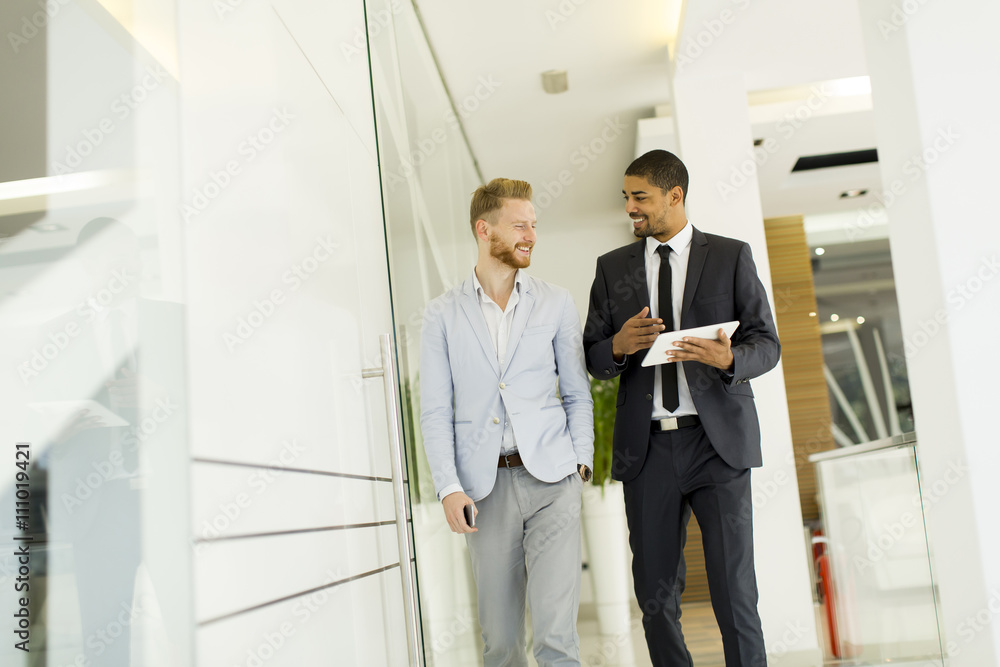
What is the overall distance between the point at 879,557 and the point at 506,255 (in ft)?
7.14

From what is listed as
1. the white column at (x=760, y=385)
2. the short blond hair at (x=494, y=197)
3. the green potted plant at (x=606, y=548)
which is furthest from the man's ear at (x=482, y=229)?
the green potted plant at (x=606, y=548)

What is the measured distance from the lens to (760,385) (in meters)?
3.95

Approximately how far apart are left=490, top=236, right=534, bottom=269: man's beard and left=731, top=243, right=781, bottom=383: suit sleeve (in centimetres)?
63

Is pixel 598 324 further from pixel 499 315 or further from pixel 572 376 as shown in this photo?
pixel 499 315

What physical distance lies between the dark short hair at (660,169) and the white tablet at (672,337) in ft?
1.84

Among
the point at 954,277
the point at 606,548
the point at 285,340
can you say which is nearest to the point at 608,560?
the point at 606,548

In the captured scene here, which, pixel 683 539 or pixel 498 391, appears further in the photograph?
pixel 683 539

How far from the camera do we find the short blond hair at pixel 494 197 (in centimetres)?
239

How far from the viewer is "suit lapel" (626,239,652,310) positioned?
8.12 feet

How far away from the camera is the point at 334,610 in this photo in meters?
1.56

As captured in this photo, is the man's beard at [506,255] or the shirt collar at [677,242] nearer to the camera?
the man's beard at [506,255]

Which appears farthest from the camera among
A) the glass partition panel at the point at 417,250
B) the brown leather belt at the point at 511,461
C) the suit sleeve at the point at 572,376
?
the suit sleeve at the point at 572,376

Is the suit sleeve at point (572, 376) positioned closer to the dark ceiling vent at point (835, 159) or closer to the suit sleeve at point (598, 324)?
the suit sleeve at point (598, 324)

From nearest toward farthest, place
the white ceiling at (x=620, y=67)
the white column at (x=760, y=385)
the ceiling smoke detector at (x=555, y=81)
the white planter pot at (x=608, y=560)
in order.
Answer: the white column at (x=760, y=385) < the white ceiling at (x=620, y=67) < the ceiling smoke detector at (x=555, y=81) < the white planter pot at (x=608, y=560)
